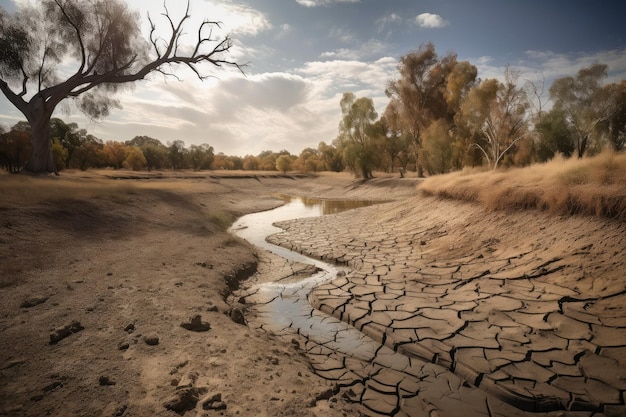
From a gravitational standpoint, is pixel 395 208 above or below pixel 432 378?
above

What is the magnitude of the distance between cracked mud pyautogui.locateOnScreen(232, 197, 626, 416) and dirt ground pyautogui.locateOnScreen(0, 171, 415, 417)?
2.03 ft

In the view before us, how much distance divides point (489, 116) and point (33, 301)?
77.0 feet

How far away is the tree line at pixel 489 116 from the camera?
773 inches

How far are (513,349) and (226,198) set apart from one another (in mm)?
18260

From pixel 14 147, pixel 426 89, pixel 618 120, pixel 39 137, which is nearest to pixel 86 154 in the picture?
pixel 14 147

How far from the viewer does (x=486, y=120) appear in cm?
1978

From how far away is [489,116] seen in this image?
1953cm

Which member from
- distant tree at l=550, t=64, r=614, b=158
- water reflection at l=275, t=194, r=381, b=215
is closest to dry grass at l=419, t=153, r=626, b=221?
water reflection at l=275, t=194, r=381, b=215

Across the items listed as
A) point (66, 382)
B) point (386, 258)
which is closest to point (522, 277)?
point (386, 258)

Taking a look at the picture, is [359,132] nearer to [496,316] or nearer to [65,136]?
[496,316]

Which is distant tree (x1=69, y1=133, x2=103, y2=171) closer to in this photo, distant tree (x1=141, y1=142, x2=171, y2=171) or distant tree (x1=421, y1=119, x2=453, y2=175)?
distant tree (x1=141, y1=142, x2=171, y2=171)

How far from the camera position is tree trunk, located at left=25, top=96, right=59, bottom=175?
1225 centimetres

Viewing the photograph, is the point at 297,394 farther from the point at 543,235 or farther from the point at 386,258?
the point at 543,235

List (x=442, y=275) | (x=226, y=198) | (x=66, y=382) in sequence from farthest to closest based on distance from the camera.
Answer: (x=226, y=198), (x=442, y=275), (x=66, y=382)
